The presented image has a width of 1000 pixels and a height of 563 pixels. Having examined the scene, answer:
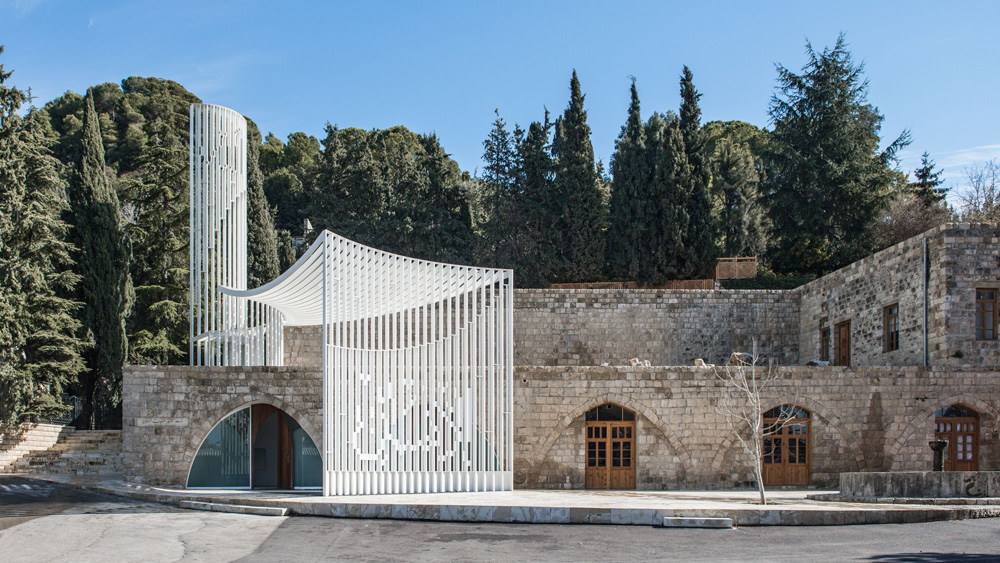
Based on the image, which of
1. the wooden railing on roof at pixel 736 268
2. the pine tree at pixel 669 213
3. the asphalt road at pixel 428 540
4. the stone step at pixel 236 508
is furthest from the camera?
the pine tree at pixel 669 213

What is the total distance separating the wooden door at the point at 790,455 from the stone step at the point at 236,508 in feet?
32.2

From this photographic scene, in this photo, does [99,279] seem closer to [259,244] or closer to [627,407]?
[259,244]

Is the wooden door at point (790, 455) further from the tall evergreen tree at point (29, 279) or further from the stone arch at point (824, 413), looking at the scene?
the tall evergreen tree at point (29, 279)

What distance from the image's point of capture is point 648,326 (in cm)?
2517

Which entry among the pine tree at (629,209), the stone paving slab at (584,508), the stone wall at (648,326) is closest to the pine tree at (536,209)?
the pine tree at (629,209)

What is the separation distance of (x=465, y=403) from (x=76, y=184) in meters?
14.8

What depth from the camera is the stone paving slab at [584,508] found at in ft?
42.1

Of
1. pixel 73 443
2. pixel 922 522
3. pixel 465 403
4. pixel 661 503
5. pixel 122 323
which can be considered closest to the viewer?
pixel 922 522

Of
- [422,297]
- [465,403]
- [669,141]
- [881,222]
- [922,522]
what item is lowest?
[922,522]

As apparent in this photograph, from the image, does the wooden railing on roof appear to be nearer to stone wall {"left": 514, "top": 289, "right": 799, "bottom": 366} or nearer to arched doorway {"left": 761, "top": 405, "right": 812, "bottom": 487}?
stone wall {"left": 514, "top": 289, "right": 799, "bottom": 366}

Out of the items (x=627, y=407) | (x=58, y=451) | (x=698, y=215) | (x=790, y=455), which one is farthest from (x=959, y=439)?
(x=58, y=451)

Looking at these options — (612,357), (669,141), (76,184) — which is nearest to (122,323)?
(76,184)

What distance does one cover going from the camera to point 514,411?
18047 millimetres

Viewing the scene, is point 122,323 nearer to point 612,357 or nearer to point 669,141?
point 612,357
